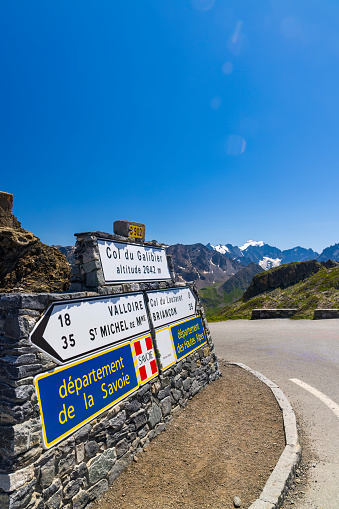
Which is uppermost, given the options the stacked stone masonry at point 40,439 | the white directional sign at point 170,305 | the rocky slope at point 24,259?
the rocky slope at point 24,259

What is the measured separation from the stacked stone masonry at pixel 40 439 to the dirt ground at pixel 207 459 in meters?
0.36

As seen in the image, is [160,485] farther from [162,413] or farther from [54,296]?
[54,296]

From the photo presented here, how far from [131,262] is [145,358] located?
85.9 inches

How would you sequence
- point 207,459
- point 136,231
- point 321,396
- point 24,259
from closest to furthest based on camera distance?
point 207,459
point 136,231
point 321,396
point 24,259

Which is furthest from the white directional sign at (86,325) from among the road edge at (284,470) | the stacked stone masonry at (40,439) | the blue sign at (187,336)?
the road edge at (284,470)

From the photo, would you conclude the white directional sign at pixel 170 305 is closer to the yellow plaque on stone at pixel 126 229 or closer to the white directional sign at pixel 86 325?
the white directional sign at pixel 86 325

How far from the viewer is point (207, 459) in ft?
17.3

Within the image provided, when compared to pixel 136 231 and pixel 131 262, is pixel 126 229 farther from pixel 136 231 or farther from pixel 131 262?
pixel 131 262

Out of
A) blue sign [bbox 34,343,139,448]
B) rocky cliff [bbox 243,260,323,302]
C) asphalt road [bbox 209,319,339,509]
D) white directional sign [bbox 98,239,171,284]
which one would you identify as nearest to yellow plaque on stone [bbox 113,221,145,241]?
white directional sign [bbox 98,239,171,284]

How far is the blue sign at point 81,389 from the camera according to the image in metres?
3.96

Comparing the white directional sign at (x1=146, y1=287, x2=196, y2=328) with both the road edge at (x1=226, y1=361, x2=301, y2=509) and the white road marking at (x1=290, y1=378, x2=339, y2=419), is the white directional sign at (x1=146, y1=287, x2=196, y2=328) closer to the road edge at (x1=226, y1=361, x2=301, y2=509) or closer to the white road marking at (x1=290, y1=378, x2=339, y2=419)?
the road edge at (x1=226, y1=361, x2=301, y2=509)

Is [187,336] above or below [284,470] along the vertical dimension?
above

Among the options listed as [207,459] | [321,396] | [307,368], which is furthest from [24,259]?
[321,396]

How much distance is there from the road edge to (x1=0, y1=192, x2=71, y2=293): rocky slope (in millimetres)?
11870
